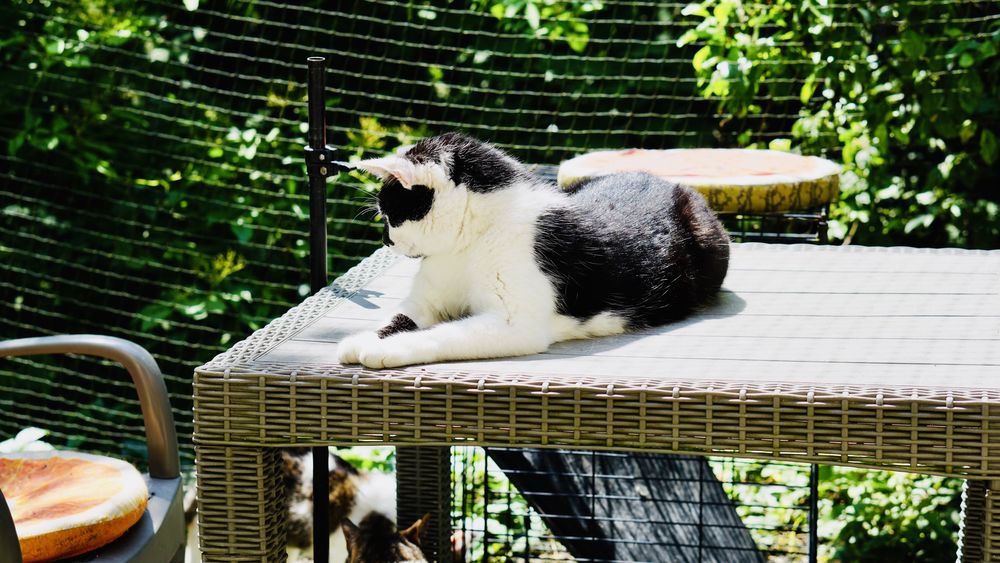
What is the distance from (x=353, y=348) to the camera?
4.72 ft

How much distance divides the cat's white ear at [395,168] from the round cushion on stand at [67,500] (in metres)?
0.58

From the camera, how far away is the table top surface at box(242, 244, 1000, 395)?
1.41 meters

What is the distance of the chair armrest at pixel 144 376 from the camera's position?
1744mm

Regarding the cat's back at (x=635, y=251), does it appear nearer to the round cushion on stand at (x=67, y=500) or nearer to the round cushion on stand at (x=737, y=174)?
the round cushion on stand at (x=737, y=174)

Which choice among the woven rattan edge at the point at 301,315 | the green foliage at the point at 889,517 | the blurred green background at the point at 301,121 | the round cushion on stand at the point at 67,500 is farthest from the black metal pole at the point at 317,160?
the green foliage at the point at 889,517

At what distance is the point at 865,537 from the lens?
2.98 meters

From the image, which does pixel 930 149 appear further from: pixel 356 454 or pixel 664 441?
pixel 664 441

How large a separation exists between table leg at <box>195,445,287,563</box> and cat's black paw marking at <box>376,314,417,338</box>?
0.24 metres

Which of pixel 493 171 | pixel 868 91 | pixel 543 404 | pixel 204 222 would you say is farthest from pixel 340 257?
pixel 543 404

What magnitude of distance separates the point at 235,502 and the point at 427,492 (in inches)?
31.4

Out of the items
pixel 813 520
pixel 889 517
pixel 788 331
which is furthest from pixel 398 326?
Answer: pixel 889 517

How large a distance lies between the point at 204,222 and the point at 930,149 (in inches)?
101

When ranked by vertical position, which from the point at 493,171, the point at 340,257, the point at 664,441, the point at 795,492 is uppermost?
Answer: the point at 493,171

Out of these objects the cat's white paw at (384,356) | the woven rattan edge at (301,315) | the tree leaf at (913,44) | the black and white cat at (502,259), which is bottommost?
the woven rattan edge at (301,315)
